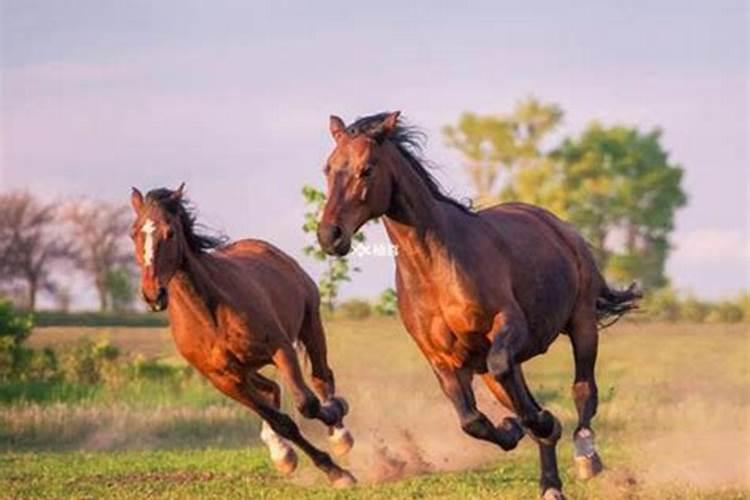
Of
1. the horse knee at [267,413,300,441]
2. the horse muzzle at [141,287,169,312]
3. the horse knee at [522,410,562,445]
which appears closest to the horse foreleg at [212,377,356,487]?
the horse knee at [267,413,300,441]

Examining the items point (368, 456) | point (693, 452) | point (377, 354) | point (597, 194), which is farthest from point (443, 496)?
point (597, 194)

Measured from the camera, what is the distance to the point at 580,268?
15.4m

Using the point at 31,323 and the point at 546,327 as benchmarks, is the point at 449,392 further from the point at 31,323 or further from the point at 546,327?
the point at 31,323

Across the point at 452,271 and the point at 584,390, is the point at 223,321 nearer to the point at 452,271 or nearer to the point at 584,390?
the point at 584,390

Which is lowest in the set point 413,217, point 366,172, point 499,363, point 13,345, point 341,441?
point 13,345

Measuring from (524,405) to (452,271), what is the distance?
110cm

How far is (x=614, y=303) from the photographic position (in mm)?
16406

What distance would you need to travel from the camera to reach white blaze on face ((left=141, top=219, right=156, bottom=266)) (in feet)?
51.3

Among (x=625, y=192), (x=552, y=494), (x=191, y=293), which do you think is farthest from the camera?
(x=625, y=192)

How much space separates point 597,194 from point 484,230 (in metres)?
52.5

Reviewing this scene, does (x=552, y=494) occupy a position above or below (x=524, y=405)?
below

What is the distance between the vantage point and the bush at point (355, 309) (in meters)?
38.3

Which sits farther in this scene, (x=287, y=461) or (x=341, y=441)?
(x=341, y=441)

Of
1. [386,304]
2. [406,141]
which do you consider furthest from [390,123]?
[386,304]
